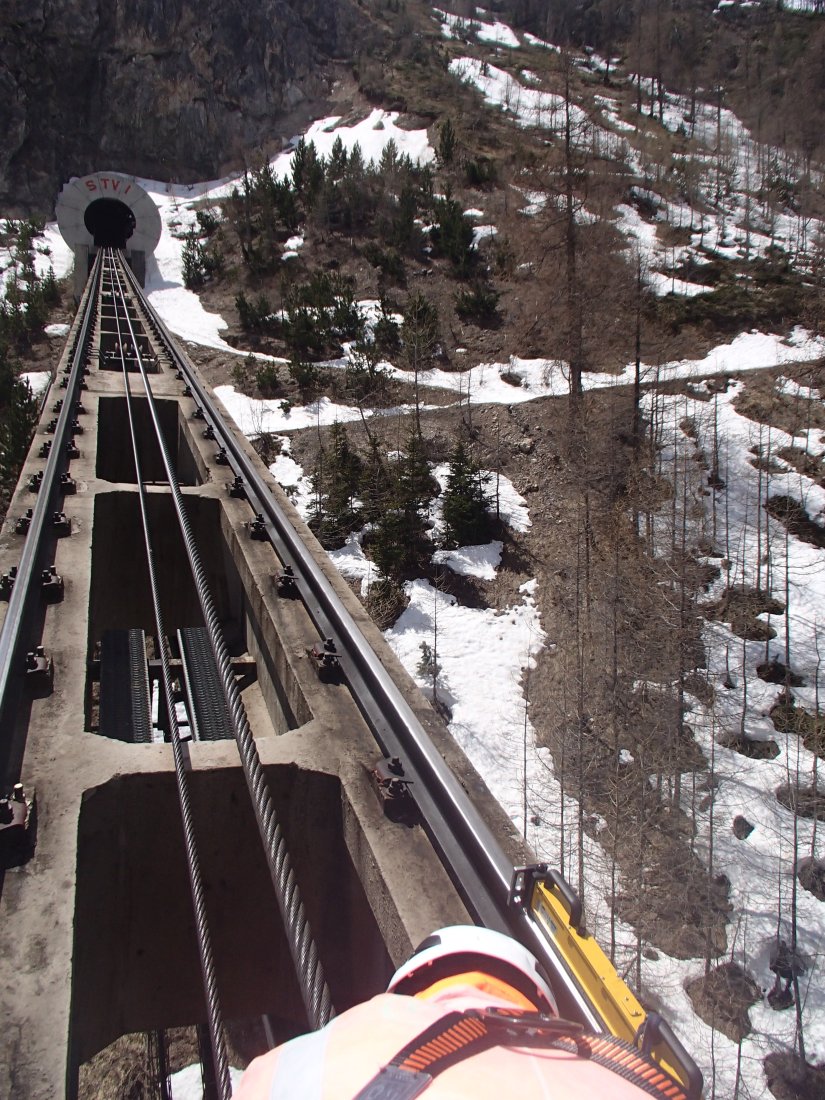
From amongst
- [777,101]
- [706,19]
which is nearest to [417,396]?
[777,101]

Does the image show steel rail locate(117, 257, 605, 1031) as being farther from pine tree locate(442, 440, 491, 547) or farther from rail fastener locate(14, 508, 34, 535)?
pine tree locate(442, 440, 491, 547)

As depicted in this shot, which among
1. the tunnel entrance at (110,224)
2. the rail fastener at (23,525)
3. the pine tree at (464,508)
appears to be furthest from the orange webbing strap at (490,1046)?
the tunnel entrance at (110,224)

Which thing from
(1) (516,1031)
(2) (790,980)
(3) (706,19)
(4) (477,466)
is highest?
(3) (706,19)

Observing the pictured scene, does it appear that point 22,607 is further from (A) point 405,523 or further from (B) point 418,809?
(A) point 405,523

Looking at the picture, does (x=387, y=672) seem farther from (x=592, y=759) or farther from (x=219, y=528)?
(x=592, y=759)

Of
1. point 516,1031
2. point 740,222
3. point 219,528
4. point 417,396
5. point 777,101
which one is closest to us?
point 516,1031

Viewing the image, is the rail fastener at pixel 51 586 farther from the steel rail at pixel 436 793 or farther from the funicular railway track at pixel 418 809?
the steel rail at pixel 436 793

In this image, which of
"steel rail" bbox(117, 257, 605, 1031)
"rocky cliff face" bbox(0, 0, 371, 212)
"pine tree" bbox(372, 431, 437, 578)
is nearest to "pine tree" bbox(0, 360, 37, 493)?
"pine tree" bbox(372, 431, 437, 578)
